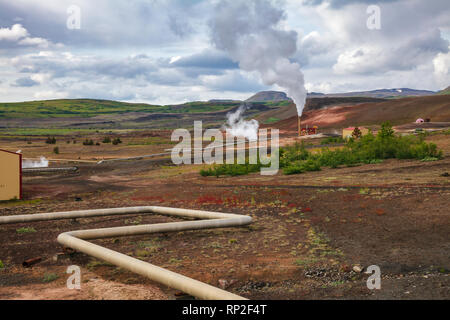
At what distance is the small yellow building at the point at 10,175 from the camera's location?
21188 millimetres

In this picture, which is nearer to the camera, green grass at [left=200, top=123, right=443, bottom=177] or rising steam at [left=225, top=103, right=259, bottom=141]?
green grass at [left=200, top=123, right=443, bottom=177]

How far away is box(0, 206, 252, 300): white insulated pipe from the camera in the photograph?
7898mm

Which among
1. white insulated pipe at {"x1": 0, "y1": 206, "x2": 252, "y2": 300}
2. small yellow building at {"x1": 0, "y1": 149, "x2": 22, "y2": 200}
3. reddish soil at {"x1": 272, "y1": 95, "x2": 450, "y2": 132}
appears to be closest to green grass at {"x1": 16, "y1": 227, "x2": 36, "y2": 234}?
white insulated pipe at {"x1": 0, "y1": 206, "x2": 252, "y2": 300}

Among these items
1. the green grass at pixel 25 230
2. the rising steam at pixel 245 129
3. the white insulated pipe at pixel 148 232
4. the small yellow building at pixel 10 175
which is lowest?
the green grass at pixel 25 230

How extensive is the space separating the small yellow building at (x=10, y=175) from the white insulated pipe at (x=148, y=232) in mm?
6827

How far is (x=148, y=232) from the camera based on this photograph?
13.0m

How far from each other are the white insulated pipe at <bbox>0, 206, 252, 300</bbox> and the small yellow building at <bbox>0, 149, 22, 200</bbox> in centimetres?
683

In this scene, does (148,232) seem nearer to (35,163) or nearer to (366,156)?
(366,156)

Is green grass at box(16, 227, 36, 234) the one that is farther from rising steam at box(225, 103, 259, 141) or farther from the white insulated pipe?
rising steam at box(225, 103, 259, 141)

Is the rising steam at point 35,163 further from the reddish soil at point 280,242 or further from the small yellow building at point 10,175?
the small yellow building at point 10,175

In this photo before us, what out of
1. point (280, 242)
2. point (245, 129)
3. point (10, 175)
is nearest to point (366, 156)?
point (280, 242)

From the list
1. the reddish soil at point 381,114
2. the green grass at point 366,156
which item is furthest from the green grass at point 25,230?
the reddish soil at point 381,114

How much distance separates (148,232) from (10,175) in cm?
1209
